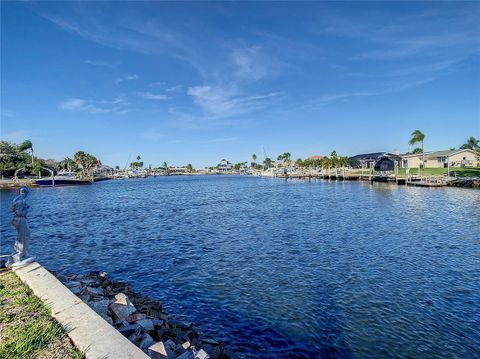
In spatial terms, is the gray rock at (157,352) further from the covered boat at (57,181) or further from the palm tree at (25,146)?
the palm tree at (25,146)

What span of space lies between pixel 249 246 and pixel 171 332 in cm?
1392

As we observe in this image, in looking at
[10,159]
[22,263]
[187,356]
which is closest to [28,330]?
[187,356]

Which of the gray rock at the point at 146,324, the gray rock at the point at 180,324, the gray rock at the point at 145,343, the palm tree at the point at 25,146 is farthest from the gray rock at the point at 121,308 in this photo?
the palm tree at the point at 25,146

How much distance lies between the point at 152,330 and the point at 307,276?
9327 millimetres

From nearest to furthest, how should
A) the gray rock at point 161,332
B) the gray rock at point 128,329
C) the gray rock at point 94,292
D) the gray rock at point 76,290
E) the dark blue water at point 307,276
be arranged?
the gray rock at point 128,329 < the gray rock at point 161,332 < the dark blue water at point 307,276 < the gray rock at point 76,290 < the gray rock at point 94,292

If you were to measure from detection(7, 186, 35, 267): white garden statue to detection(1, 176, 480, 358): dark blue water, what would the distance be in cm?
533

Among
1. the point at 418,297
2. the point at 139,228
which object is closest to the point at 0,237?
the point at 139,228

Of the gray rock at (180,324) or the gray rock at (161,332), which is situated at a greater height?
the gray rock at (161,332)

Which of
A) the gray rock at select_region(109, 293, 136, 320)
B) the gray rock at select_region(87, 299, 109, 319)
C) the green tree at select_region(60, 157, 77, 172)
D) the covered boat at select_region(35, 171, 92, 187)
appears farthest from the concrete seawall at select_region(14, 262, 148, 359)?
the green tree at select_region(60, 157, 77, 172)

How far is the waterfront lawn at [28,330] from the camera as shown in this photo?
20.4ft

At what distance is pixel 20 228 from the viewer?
1202 centimetres

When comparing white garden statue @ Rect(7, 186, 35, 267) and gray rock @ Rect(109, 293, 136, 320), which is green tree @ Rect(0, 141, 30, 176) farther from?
gray rock @ Rect(109, 293, 136, 320)

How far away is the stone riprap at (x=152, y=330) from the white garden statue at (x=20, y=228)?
211 cm

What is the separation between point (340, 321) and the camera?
11.7 metres
